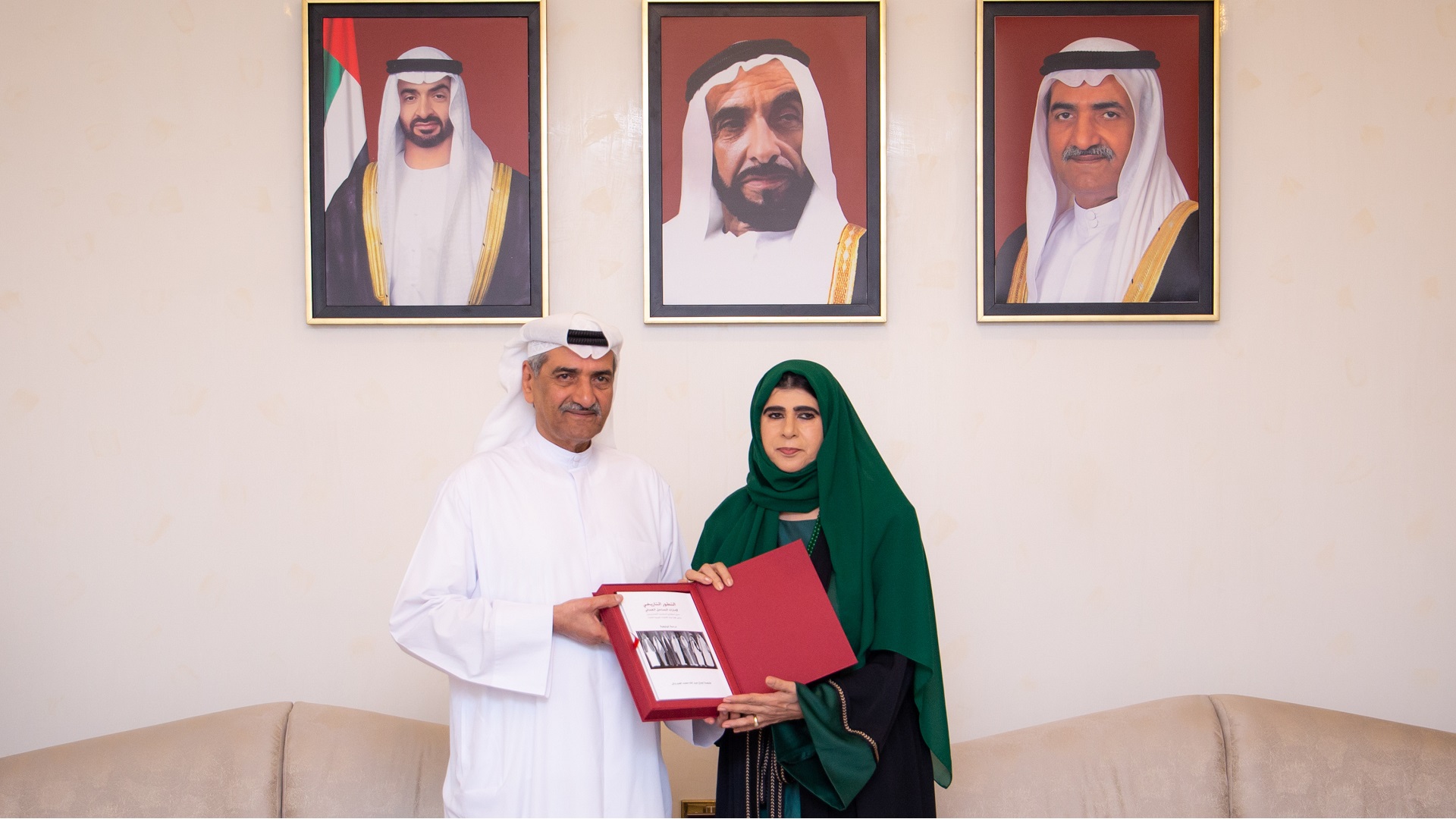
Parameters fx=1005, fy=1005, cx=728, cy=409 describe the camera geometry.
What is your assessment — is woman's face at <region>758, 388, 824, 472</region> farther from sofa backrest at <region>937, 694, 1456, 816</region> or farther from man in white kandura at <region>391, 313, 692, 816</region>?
sofa backrest at <region>937, 694, 1456, 816</region>

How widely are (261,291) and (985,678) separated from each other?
2568mm

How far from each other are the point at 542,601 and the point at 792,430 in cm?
70

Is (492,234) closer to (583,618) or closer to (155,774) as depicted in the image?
(583,618)

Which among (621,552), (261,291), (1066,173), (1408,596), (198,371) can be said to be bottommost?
(1408,596)

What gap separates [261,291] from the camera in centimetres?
314

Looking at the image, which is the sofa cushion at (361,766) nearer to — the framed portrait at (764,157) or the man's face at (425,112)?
the framed portrait at (764,157)

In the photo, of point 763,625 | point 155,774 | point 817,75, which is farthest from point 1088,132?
point 155,774


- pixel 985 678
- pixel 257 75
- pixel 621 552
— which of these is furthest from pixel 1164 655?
pixel 257 75

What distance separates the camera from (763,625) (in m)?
2.16

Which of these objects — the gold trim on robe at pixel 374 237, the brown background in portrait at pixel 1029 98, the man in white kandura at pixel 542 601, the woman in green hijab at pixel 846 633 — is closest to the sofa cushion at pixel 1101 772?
the woman in green hijab at pixel 846 633

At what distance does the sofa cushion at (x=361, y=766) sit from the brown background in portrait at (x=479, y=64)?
1.69 metres

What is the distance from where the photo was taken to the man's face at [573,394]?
93.0 inches

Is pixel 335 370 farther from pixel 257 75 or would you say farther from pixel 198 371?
pixel 257 75

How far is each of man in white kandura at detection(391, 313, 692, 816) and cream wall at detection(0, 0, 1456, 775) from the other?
730mm
